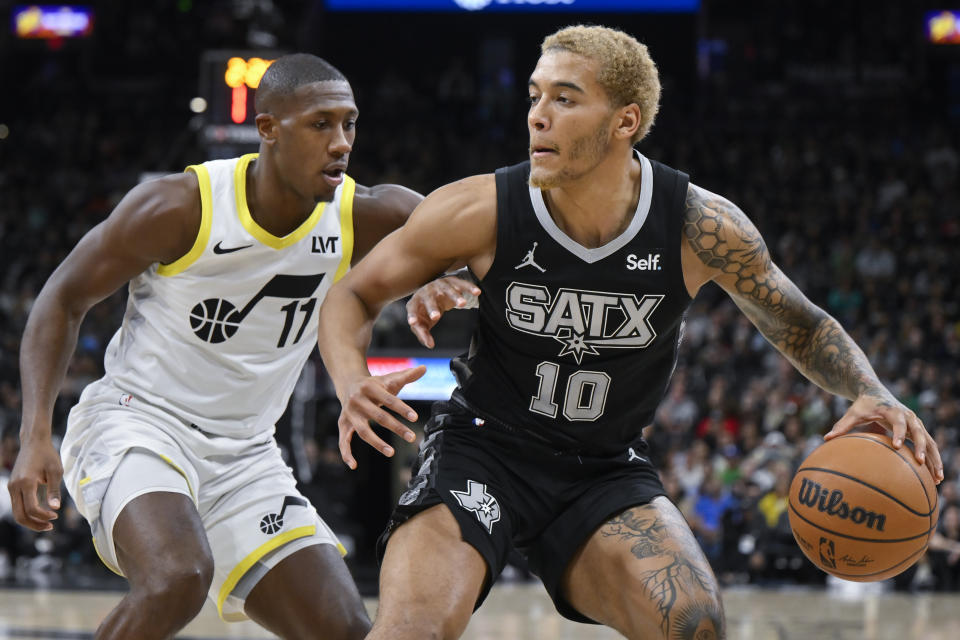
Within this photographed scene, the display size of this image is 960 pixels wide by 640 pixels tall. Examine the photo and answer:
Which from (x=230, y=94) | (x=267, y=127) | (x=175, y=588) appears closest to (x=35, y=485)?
(x=175, y=588)

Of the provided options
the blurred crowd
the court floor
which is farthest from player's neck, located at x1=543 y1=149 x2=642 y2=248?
the blurred crowd

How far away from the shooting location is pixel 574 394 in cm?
345

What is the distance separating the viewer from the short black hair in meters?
3.98

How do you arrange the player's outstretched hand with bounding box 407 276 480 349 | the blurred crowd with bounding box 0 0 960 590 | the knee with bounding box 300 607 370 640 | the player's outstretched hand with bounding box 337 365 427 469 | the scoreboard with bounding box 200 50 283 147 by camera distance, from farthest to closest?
the blurred crowd with bounding box 0 0 960 590
the scoreboard with bounding box 200 50 283 147
the knee with bounding box 300 607 370 640
the player's outstretched hand with bounding box 407 276 480 349
the player's outstretched hand with bounding box 337 365 427 469

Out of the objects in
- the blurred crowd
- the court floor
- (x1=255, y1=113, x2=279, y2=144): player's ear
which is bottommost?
the court floor

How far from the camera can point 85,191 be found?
1870 centimetres

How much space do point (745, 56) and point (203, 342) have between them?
18594 mm

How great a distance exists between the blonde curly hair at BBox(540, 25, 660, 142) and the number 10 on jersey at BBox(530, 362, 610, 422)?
742mm

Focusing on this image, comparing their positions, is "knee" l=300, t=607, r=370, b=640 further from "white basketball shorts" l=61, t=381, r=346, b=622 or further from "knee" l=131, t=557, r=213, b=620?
"knee" l=131, t=557, r=213, b=620

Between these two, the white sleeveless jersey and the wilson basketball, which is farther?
the white sleeveless jersey

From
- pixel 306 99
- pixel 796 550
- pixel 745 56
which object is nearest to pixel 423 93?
pixel 745 56

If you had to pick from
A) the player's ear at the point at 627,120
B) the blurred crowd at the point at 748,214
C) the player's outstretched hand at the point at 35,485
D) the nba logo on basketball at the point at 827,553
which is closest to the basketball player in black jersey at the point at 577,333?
the player's ear at the point at 627,120

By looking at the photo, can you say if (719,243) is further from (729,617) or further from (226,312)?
(729,617)

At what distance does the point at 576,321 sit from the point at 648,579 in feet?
2.45
